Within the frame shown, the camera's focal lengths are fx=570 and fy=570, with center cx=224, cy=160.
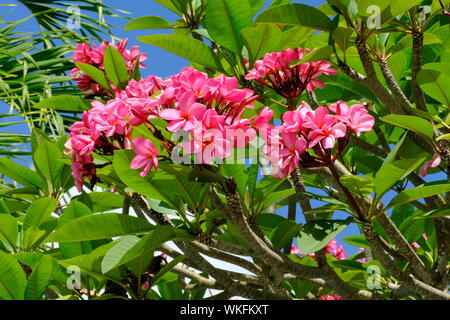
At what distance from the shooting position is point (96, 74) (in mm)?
1475

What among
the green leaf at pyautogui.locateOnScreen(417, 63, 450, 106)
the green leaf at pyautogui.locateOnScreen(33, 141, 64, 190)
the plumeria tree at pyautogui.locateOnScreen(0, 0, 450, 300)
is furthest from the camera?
the green leaf at pyautogui.locateOnScreen(33, 141, 64, 190)

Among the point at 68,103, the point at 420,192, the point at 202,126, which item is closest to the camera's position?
the point at 202,126

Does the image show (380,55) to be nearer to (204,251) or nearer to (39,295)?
(204,251)

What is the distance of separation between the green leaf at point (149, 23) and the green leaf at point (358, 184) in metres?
0.90

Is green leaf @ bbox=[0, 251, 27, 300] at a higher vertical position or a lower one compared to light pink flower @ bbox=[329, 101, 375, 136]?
lower

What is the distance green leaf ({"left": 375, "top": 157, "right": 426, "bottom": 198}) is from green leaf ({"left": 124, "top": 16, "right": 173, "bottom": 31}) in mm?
924

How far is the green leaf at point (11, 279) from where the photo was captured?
1.20 meters

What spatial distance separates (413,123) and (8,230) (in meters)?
0.97

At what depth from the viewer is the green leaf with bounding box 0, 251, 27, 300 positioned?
120 cm

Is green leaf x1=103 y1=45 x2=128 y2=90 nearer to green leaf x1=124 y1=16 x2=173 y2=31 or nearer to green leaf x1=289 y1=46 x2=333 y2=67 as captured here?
green leaf x1=124 y1=16 x2=173 y2=31

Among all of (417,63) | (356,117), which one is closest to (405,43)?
(417,63)

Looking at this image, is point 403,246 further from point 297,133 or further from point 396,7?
point 396,7

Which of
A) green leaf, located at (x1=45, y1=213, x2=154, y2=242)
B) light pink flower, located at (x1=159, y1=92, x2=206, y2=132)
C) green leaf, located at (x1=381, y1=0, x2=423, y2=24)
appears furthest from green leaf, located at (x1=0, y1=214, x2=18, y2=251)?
green leaf, located at (x1=381, y1=0, x2=423, y2=24)
